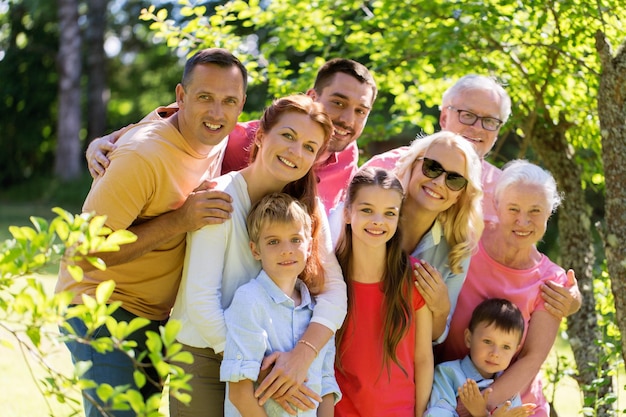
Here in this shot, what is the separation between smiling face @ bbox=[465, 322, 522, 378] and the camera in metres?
3.33

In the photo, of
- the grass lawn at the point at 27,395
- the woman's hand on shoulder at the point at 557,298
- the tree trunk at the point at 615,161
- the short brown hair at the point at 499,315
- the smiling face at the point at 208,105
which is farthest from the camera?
the grass lawn at the point at 27,395

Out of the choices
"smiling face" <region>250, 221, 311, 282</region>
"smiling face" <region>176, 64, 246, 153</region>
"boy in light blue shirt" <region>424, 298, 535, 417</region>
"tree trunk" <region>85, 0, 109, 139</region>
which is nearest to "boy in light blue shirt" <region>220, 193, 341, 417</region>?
"smiling face" <region>250, 221, 311, 282</region>

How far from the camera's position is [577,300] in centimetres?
358

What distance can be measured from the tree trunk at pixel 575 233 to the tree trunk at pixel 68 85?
14.6m

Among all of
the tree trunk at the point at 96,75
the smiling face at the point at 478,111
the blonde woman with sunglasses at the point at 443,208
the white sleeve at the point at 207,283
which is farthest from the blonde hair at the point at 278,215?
the tree trunk at the point at 96,75

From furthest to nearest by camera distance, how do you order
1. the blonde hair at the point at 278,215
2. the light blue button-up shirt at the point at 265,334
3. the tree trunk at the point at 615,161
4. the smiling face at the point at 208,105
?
the tree trunk at the point at 615,161 → the smiling face at the point at 208,105 → the blonde hair at the point at 278,215 → the light blue button-up shirt at the point at 265,334

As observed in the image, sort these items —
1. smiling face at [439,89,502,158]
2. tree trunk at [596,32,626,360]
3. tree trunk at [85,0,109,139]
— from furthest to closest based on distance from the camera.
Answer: tree trunk at [85,0,109,139], smiling face at [439,89,502,158], tree trunk at [596,32,626,360]

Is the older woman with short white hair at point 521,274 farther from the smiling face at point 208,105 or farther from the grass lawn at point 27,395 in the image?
the grass lawn at point 27,395

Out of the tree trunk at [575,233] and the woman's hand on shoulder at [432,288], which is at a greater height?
the tree trunk at [575,233]

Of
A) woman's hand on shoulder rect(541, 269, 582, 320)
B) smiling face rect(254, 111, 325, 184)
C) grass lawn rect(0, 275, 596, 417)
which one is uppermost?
smiling face rect(254, 111, 325, 184)

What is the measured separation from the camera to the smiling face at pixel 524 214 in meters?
3.49

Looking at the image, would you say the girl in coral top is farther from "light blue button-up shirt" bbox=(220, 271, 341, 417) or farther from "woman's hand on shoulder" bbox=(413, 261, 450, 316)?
"light blue button-up shirt" bbox=(220, 271, 341, 417)

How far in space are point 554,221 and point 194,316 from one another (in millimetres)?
12306

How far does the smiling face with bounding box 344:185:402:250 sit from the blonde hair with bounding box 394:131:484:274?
0.30m
